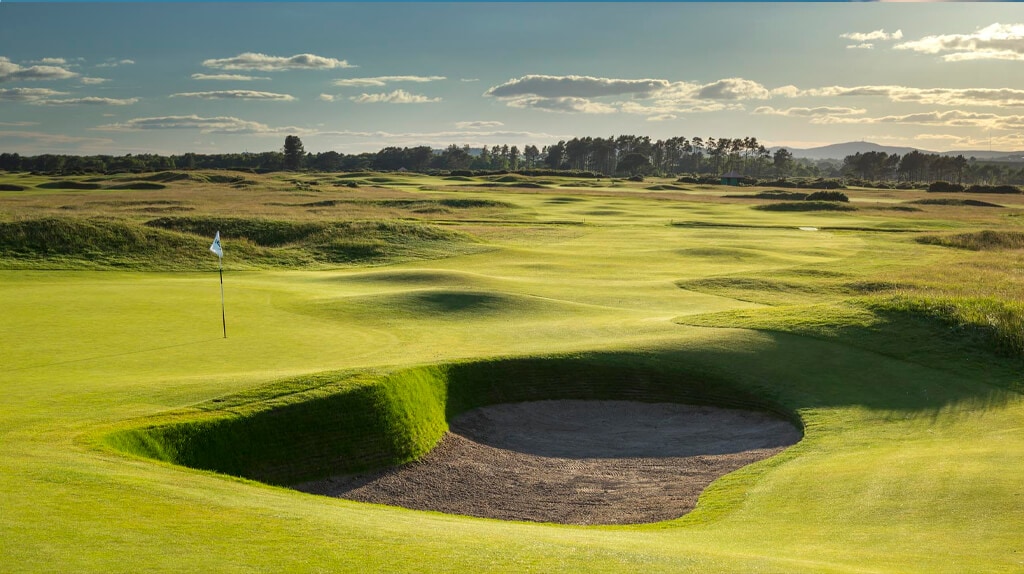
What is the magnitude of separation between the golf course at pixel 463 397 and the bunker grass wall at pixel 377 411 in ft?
0.17

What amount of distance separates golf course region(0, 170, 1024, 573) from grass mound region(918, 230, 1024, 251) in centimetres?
966

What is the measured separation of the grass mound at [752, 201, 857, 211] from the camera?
9131cm

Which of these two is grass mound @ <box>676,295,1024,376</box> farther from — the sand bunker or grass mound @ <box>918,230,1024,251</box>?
grass mound @ <box>918,230,1024,251</box>

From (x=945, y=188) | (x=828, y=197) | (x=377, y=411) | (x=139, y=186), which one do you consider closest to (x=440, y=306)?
(x=377, y=411)

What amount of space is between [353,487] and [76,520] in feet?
21.5

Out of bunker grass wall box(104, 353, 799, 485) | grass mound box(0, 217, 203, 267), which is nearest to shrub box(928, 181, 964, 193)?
grass mound box(0, 217, 203, 267)

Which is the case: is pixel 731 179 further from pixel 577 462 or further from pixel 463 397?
pixel 577 462

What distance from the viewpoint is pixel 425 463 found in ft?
55.3

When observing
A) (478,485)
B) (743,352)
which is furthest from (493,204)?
(478,485)

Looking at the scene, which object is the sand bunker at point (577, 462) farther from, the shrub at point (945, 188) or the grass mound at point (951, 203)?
the shrub at point (945, 188)

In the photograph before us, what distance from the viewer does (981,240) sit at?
57938 millimetres

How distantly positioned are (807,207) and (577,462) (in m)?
84.0

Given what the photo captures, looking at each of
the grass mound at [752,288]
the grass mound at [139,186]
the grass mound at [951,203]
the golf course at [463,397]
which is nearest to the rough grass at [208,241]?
the golf course at [463,397]

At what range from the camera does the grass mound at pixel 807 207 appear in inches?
3595
